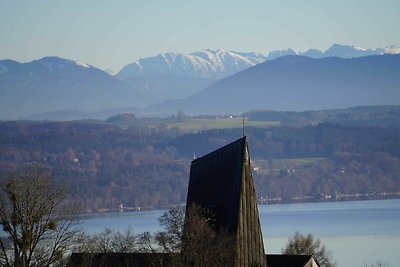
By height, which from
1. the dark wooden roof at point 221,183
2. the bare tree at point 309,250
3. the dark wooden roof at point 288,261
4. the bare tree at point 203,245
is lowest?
the bare tree at point 309,250

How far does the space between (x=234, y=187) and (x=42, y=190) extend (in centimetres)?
796

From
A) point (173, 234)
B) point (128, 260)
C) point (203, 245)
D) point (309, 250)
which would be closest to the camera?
point (203, 245)

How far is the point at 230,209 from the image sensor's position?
134ft

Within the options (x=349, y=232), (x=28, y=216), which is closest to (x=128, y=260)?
(x=28, y=216)

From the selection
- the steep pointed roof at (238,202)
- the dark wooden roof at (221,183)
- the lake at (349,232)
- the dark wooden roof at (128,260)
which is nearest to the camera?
the steep pointed roof at (238,202)

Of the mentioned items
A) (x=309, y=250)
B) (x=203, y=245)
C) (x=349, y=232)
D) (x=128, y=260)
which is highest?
A: (x=203, y=245)

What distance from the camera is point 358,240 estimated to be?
327 feet

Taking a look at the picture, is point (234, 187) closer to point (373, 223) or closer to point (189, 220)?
point (189, 220)

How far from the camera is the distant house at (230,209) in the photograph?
4012cm

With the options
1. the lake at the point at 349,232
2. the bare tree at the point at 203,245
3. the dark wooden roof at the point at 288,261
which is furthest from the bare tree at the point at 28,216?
the lake at the point at 349,232

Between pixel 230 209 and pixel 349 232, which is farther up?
pixel 230 209

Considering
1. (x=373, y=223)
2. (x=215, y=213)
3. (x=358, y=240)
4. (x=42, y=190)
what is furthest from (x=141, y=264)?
(x=373, y=223)

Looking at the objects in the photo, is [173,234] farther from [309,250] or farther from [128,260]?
[309,250]

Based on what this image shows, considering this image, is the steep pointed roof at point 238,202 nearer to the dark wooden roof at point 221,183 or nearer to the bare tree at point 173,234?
the dark wooden roof at point 221,183
